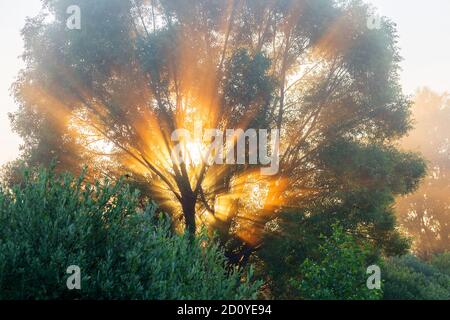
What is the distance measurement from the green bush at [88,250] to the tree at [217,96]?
9834mm

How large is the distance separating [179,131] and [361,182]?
9.52 metres

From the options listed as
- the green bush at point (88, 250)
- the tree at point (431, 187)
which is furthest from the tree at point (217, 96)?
the tree at point (431, 187)

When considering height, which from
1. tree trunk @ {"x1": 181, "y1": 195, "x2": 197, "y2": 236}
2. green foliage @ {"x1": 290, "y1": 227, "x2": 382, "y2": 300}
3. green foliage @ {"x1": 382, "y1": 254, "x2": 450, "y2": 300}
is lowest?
green foliage @ {"x1": 382, "y1": 254, "x2": 450, "y2": 300}

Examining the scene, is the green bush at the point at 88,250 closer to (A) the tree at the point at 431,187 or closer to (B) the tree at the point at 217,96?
(B) the tree at the point at 217,96

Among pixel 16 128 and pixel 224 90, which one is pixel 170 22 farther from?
pixel 16 128

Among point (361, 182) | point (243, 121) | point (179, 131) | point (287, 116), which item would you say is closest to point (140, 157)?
point (179, 131)

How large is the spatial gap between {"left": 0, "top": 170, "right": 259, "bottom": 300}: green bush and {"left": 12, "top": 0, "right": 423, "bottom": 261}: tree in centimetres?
983

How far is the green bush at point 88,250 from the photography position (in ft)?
35.0

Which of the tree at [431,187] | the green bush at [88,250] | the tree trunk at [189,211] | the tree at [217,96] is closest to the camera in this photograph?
the green bush at [88,250]

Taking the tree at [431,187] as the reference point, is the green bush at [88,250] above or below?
below

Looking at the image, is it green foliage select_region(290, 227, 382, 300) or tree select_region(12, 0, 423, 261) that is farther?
tree select_region(12, 0, 423, 261)

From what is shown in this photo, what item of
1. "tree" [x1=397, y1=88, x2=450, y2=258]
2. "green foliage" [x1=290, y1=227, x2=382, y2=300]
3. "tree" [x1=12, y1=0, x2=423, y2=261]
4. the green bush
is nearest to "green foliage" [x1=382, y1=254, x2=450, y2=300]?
"tree" [x1=12, y1=0, x2=423, y2=261]

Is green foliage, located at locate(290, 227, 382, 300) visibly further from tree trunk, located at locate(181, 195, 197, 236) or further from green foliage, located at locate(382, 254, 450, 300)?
green foliage, located at locate(382, 254, 450, 300)

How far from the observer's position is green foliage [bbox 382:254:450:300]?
Result: 89.6 feet
